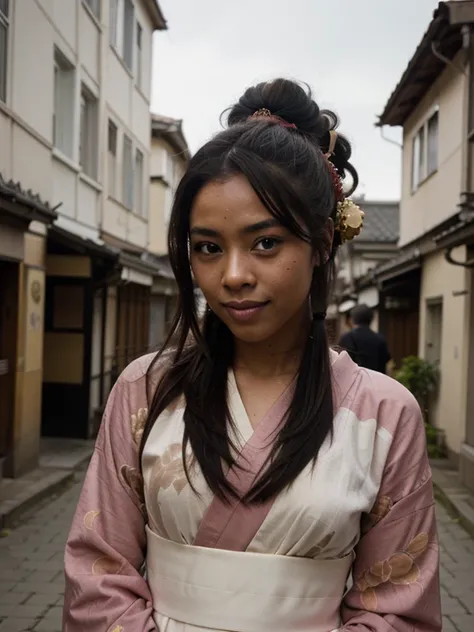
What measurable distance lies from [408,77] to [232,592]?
11758 mm

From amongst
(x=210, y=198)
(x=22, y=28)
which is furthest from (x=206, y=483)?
(x=22, y=28)

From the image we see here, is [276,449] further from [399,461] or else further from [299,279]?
[299,279]

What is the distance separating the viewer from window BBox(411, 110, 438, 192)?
12.6 metres

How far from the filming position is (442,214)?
39.0 ft

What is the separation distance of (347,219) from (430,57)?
9968mm

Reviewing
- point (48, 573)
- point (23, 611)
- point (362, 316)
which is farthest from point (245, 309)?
point (362, 316)

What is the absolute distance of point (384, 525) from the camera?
175cm

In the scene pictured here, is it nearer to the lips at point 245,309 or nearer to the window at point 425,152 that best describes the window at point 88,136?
the window at point 425,152

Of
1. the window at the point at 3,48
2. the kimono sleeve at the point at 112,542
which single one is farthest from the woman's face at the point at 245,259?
the window at the point at 3,48

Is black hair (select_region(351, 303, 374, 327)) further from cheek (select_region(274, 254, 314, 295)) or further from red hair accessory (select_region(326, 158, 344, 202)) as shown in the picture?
cheek (select_region(274, 254, 314, 295))

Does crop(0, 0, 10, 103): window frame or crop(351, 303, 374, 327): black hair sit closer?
crop(0, 0, 10, 103): window frame

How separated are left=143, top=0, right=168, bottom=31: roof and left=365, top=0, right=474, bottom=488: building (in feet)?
21.1

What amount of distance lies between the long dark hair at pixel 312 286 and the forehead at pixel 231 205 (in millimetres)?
18

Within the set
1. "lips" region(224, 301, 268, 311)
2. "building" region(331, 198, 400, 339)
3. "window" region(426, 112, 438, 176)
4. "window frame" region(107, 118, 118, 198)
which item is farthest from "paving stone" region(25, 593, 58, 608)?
"building" region(331, 198, 400, 339)
